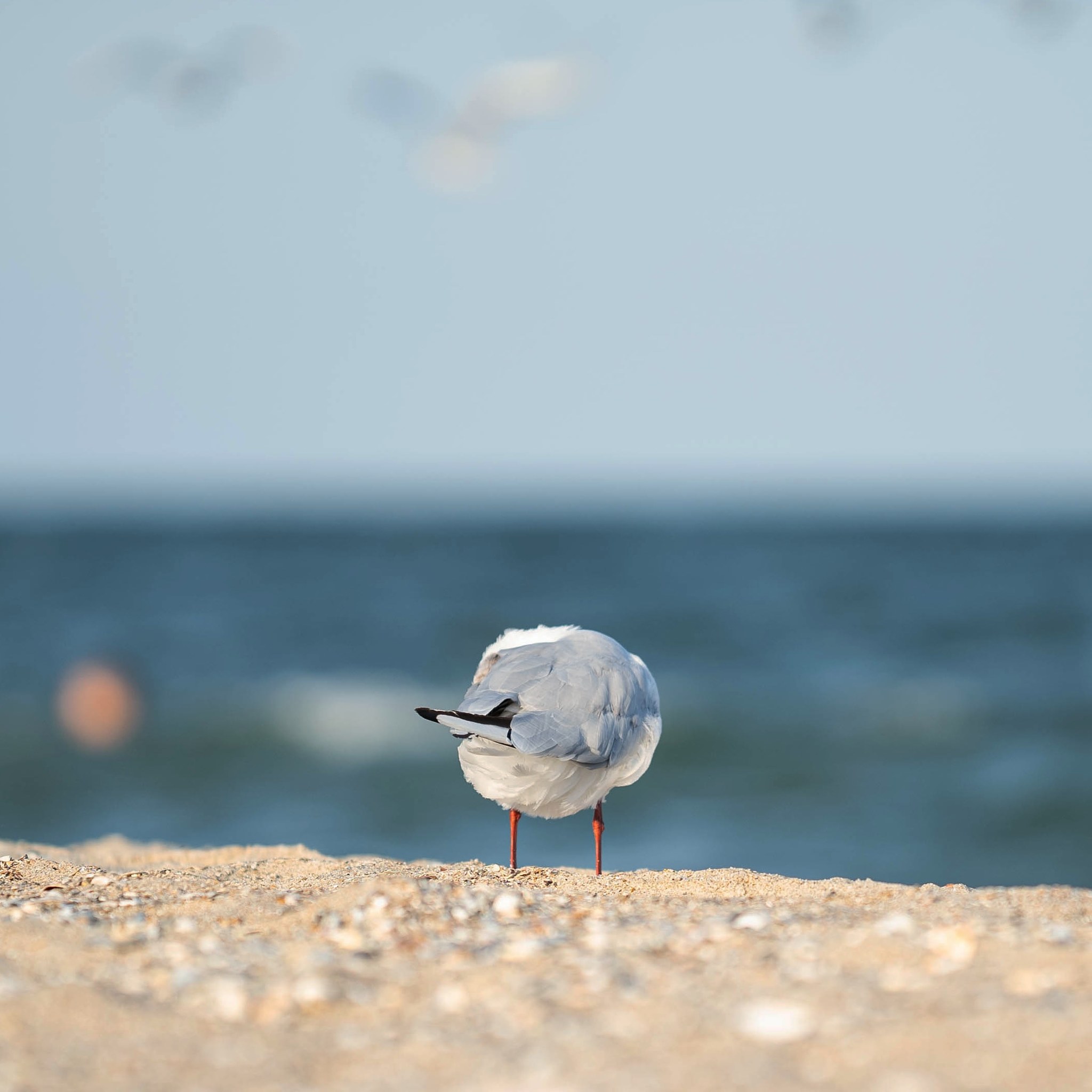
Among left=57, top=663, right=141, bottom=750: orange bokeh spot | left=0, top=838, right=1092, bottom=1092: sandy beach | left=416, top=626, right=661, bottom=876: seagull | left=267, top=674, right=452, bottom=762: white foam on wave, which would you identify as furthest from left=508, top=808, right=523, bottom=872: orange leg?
Answer: left=57, top=663, right=141, bottom=750: orange bokeh spot

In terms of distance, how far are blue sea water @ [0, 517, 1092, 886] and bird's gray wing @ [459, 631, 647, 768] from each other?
4765 mm

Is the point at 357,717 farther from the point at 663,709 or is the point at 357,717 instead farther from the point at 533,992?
the point at 533,992

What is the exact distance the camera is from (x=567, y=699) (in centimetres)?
500

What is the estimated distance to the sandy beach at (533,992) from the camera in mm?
2537

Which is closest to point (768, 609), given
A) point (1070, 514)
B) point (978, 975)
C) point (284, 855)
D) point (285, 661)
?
point (285, 661)

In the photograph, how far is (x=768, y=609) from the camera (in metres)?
27.3

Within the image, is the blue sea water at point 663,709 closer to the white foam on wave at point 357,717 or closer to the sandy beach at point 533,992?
the white foam on wave at point 357,717

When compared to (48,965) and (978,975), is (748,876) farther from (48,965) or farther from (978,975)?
(48,965)

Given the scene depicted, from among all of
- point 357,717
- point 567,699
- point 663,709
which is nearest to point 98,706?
point 357,717

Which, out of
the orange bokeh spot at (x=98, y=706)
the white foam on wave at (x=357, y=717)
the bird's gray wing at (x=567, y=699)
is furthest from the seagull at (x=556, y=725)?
the orange bokeh spot at (x=98, y=706)

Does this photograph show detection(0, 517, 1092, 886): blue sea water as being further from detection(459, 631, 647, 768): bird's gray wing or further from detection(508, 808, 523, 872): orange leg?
detection(459, 631, 647, 768): bird's gray wing

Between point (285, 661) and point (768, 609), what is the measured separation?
34.3 feet

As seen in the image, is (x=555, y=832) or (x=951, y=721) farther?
(x=951, y=721)

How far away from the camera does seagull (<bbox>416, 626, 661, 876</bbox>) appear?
4.89 meters
